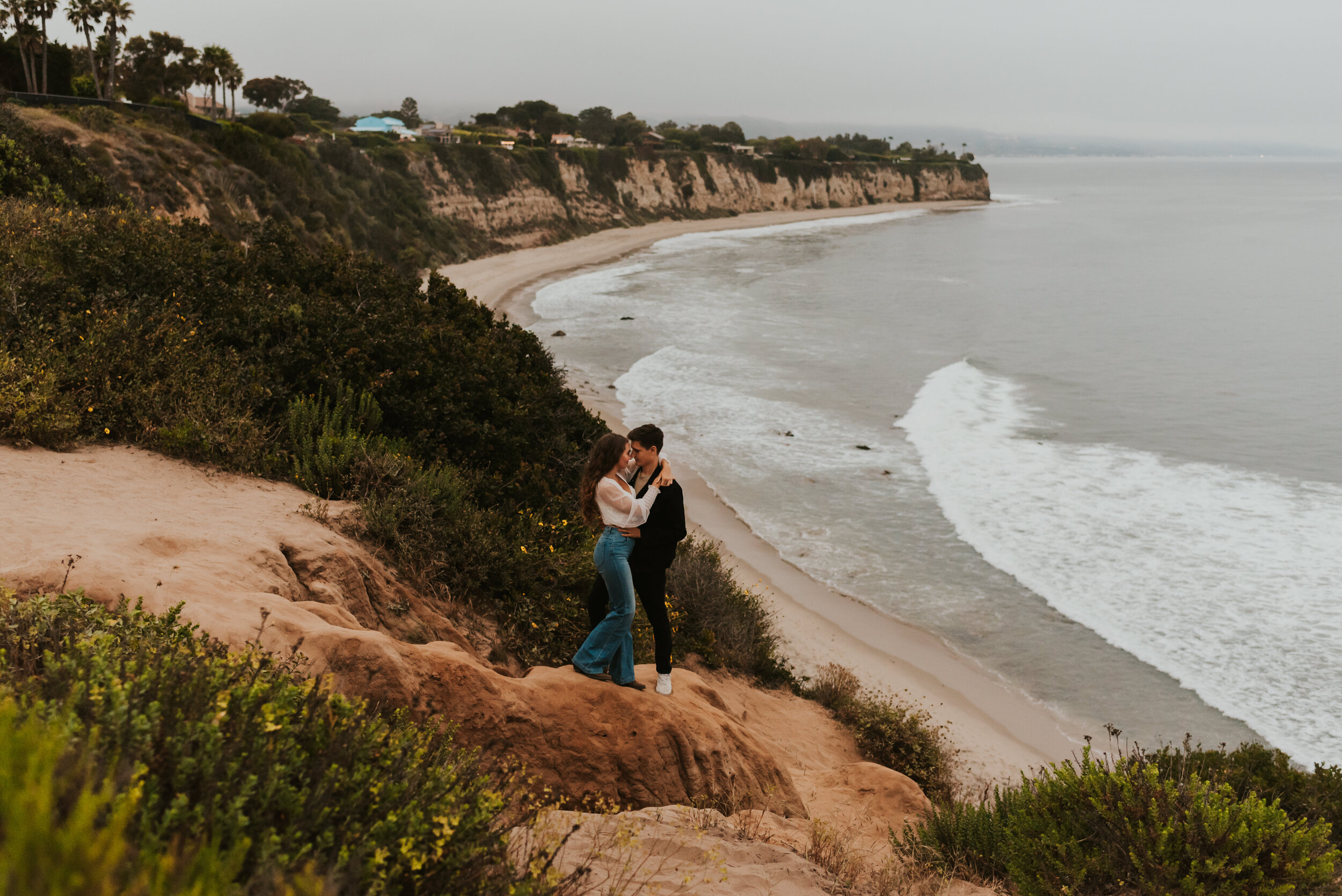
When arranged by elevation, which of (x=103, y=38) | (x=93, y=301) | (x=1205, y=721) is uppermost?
(x=103, y=38)

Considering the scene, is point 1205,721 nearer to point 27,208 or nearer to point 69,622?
point 69,622

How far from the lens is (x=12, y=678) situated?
294 centimetres

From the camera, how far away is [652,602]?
5.85m

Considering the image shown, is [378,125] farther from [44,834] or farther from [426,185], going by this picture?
[44,834]

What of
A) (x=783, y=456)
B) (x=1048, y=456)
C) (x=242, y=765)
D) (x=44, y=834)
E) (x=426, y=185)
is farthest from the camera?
(x=426, y=185)

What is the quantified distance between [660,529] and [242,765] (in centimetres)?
341

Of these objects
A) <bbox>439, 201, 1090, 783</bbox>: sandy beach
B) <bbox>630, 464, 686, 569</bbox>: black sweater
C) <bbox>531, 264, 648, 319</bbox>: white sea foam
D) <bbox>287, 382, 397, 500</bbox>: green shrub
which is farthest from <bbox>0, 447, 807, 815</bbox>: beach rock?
<bbox>531, 264, 648, 319</bbox>: white sea foam

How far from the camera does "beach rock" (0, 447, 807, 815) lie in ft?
15.8

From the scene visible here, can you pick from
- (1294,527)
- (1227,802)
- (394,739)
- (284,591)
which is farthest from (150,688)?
(1294,527)

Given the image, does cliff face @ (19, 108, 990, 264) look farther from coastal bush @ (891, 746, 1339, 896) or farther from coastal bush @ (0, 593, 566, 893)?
coastal bush @ (891, 746, 1339, 896)

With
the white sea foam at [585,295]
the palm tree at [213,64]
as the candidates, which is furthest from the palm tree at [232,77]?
the white sea foam at [585,295]

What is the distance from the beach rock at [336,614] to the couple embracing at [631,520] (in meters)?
0.74

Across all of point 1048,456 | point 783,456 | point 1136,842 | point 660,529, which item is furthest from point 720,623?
point 1048,456

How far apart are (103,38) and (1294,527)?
57.8 metres
